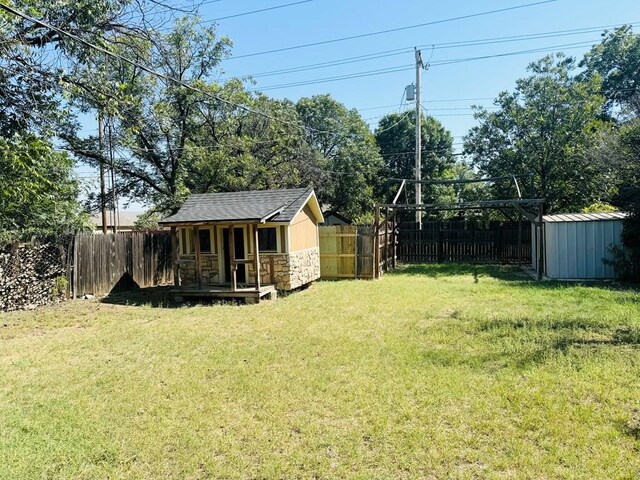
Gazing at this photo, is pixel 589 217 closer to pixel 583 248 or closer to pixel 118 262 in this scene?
pixel 583 248

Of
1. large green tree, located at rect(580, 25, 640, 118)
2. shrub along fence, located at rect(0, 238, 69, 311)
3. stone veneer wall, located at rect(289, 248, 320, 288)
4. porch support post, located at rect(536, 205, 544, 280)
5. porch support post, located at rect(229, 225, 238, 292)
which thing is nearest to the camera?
shrub along fence, located at rect(0, 238, 69, 311)

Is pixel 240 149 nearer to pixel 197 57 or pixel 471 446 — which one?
pixel 197 57

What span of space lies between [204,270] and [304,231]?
2996 mm

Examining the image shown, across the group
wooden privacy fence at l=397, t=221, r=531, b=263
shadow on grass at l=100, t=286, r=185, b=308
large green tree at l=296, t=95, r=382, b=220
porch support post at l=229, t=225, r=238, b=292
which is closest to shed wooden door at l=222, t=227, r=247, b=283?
porch support post at l=229, t=225, r=238, b=292

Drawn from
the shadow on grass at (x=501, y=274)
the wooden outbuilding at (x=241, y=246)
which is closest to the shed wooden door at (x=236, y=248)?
the wooden outbuilding at (x=241, y=246)

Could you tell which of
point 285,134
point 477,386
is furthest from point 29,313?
point 285,134

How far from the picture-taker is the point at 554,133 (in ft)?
61.5

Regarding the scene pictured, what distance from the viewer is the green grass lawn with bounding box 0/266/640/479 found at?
3.30 meters

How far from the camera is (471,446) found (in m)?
3.43

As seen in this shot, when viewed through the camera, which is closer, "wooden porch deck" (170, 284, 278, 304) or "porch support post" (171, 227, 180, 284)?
"wooden porch deck" (170, 284, 278, 304)

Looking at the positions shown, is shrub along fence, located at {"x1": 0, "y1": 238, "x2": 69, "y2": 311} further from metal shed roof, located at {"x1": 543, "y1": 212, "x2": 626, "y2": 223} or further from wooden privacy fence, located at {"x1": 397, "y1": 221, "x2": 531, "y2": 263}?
metal shed roof, located at {"x1": 543, "y1": 212, "x2": 626, "y2": 223}

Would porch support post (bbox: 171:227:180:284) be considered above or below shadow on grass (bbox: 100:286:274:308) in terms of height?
above

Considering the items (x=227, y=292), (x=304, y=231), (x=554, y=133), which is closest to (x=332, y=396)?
(x=227, y=292)

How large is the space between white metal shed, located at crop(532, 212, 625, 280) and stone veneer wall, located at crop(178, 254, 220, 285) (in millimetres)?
9449
